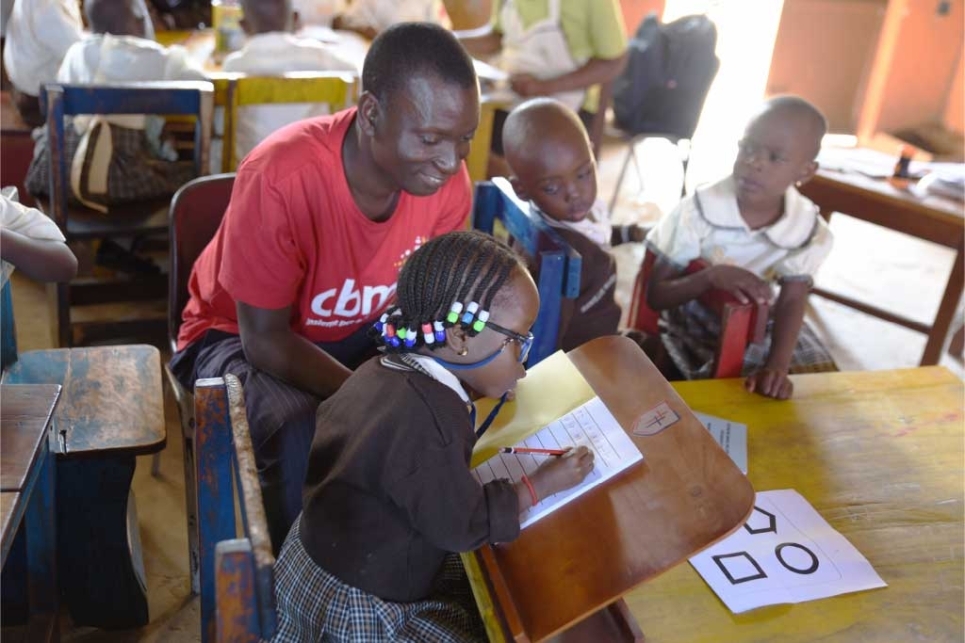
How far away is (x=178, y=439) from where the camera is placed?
8.53ft

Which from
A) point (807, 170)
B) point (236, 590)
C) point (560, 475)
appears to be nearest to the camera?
point (236, 590)

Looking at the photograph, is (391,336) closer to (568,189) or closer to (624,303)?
(568,189)

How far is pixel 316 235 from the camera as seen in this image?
1.71 m

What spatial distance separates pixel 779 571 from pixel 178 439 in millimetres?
1859

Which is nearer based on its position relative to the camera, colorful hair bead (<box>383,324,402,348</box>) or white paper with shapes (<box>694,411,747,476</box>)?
colorful hair bead (<box>383,324,402,348</box>)

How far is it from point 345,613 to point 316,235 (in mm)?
776

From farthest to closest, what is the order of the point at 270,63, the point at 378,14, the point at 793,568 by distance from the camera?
1. the point at 378,14
2. the point at 270,63
3. the point at 793,568

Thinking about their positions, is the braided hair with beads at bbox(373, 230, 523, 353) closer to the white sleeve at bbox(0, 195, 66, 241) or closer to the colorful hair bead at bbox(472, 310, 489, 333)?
the colorful hair bead at bbox(472, 310, 489, 333)

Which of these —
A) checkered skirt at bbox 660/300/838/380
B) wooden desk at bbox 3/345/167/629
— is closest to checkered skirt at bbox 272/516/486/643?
wooden desk at bbox 3/345/167/629

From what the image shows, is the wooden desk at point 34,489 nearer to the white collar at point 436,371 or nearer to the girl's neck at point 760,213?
the white collar at point 436,371

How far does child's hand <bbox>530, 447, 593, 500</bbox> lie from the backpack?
341cm

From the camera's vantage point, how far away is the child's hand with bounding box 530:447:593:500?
1243 millimetres

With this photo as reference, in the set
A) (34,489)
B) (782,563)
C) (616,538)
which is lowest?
(34,489)

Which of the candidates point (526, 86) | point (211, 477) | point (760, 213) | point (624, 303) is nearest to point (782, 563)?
point (211, 477)
